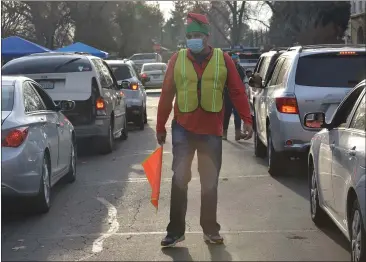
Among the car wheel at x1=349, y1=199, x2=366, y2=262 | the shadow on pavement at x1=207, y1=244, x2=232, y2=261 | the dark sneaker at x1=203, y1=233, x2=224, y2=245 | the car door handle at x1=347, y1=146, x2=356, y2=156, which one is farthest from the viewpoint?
the dark sneaker at x1=203, y1=233, x2=224, y2=245

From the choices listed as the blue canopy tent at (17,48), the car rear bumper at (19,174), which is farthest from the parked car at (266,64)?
the blue canopy tent at (17,48)

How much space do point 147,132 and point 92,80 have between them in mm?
5689

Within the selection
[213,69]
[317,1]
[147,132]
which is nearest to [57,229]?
[213,69]

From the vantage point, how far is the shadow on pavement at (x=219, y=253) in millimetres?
6762

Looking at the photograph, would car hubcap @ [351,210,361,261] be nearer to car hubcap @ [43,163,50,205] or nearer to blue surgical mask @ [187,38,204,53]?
blue surgical mask @ [187,38,204,53]

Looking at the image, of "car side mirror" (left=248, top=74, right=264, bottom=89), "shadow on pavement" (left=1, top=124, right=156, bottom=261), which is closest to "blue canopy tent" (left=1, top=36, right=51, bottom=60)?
"shadow on pavement" (left=1, top=124, right=156, bottom=261)

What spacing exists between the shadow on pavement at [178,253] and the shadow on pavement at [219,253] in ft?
0.67

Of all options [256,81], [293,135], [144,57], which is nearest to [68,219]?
[293,135]

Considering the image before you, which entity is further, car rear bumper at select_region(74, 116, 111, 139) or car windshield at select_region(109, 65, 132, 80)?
car windshield at select_region(109, 65, 132, 80)

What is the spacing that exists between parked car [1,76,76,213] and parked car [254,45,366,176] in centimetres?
291

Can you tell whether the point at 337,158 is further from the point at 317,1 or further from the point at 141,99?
the point at 317,1

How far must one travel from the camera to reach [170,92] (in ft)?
23.2

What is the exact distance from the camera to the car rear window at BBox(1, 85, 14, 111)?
28.8ft

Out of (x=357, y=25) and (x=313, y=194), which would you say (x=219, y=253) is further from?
(x=357, y=25)
